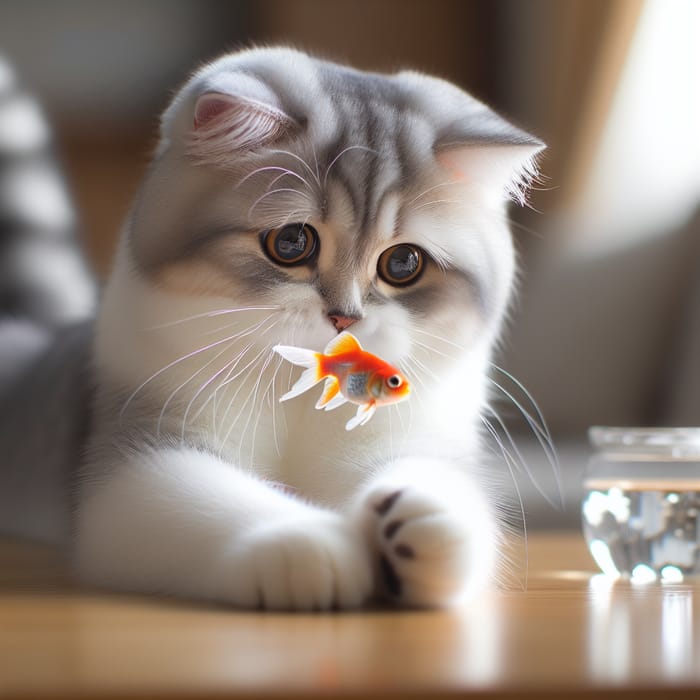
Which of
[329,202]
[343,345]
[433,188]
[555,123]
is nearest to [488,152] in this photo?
[433,188]

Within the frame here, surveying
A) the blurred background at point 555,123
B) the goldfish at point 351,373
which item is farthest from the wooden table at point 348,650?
the blurred background at point 555,123

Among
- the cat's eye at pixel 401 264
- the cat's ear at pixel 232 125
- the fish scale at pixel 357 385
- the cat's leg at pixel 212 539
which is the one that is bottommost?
the cat's leg at pixel 212 539

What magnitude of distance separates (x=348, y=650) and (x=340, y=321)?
1.15ft

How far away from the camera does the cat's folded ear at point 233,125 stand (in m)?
0.97

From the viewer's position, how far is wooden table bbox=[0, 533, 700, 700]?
1.95 ft

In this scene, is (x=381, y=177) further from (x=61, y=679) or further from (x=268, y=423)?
(x=61, y=679)

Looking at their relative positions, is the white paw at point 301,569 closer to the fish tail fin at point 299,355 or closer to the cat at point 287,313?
the cat at point 287,313

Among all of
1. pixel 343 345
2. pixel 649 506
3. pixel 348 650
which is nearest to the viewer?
pixel 348 650

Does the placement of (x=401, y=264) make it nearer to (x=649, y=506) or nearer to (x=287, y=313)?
(x=287, y=313)

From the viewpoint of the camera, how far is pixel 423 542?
0.81 m

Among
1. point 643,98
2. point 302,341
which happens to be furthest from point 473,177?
point 643,98

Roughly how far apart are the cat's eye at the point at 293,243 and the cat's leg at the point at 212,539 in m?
0.22

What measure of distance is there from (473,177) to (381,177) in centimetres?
13

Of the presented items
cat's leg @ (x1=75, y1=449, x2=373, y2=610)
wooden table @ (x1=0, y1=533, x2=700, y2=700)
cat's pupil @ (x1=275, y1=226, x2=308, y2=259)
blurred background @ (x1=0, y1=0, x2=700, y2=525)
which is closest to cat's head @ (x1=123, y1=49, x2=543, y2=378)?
cat's pupil @ (x1=275, y1=226, x2=308, y2=259)
